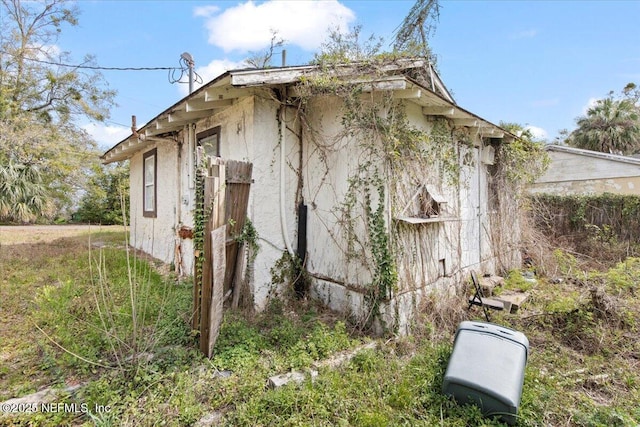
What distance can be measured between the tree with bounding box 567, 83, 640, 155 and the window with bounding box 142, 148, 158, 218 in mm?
25261

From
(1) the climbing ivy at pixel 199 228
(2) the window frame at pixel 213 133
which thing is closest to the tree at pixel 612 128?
(2) the window frame at pixel 213 133

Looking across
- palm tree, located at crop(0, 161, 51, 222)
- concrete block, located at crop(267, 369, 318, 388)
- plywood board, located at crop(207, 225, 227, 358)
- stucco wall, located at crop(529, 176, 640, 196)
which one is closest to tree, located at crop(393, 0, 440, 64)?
plywood board, located at crop(207, 225, 227, 358)

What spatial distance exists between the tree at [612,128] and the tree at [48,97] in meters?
30.6

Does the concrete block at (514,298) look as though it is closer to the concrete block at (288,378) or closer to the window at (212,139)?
the concrete block at (288,378)

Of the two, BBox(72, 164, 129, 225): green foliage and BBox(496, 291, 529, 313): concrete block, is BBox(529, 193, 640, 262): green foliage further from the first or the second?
BBox(72, 164, 129, 225): green foliage

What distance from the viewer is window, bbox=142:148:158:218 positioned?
8648 millimetres

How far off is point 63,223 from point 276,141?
19898 mm

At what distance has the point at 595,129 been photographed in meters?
20.0

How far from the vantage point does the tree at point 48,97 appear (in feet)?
49.7

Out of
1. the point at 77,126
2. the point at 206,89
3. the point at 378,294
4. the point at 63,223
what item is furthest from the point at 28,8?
the point at 378,294

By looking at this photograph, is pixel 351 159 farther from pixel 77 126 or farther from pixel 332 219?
pixel 77 126

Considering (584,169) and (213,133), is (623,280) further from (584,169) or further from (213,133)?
(584,169)

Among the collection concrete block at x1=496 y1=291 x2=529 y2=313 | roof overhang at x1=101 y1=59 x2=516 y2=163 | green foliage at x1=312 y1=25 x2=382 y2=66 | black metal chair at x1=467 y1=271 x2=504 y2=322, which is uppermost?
green foliage at x1=312 y1=25 x2=382 y2=66

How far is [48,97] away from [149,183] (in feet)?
52.5
